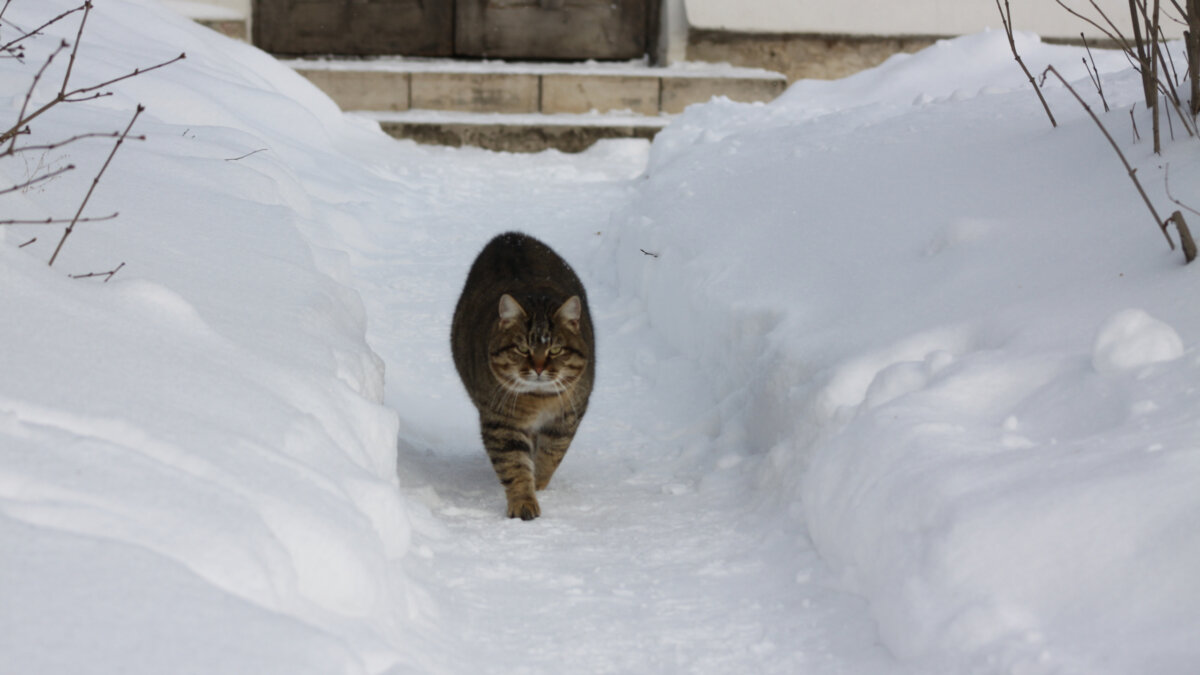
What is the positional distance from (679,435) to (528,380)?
735 millimetres

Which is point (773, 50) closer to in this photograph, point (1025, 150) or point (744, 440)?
point (1025, 150)

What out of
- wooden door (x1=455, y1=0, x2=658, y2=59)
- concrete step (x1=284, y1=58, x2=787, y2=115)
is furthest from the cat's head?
wooden door (x1=455, y1=0, x2=658, y2=59)

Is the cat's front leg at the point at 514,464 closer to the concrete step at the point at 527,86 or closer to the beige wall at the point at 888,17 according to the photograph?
the concrete step at the point at 527,86

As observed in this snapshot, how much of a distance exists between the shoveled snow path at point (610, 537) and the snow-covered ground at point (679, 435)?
1 cm

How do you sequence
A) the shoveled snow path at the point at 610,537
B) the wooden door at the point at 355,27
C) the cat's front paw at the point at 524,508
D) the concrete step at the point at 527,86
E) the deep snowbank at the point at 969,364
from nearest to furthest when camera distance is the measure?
the deep snowbank at the point at 969,364
the shoveled snow path at the point at 610,537
the cat's front paw at the point at 524,508
the concrete step at the point at 527,86
the wooden door at the point at 355,27

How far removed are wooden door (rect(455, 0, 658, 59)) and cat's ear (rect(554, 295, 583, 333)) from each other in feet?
22.3

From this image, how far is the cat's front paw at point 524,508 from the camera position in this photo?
3.79 meters

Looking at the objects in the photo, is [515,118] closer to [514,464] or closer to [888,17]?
[888,17]

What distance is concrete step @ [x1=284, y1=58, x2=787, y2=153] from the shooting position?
9805 mm

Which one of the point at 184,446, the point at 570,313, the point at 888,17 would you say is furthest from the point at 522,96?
the point at 184,446

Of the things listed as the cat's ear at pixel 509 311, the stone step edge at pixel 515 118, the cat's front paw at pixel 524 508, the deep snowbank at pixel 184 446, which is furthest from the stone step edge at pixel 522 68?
the cat's front paw at pixel 524 508

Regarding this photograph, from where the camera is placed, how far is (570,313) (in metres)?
4.08

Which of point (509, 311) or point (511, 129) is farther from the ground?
point (509, 311)

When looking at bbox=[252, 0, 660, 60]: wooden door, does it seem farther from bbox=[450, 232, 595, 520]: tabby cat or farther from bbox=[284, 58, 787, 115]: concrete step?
bbox=[450, 232, 595, 520]: tabby cat
